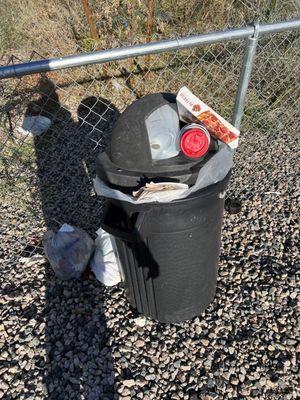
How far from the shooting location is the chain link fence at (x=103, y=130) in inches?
134

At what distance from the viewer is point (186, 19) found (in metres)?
4.91

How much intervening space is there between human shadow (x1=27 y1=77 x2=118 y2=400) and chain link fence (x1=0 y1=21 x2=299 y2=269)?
0.05 feet

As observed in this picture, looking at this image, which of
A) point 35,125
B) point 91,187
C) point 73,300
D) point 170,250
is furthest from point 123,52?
point 35,125

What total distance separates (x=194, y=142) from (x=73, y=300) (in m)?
1.54

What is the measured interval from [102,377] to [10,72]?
1801 millimetres

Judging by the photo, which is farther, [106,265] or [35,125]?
[35,125]

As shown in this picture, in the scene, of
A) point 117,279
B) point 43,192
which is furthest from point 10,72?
point 43,192

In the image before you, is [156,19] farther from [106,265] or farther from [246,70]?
[106,265]

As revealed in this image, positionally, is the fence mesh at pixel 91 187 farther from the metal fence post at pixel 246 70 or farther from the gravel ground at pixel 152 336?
the metal fence post at pixel 246 70

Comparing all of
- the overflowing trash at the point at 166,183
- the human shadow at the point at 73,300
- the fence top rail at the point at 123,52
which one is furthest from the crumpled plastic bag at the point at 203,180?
the human shadow at the point at 73,300

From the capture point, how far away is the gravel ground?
2104 mm

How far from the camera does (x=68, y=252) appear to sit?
101 inches

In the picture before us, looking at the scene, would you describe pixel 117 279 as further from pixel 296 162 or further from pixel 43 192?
pixel 296 162

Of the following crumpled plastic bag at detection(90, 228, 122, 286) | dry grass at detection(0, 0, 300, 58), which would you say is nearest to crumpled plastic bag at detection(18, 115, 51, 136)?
dry grass at detection(0, 0, 300, 58)
